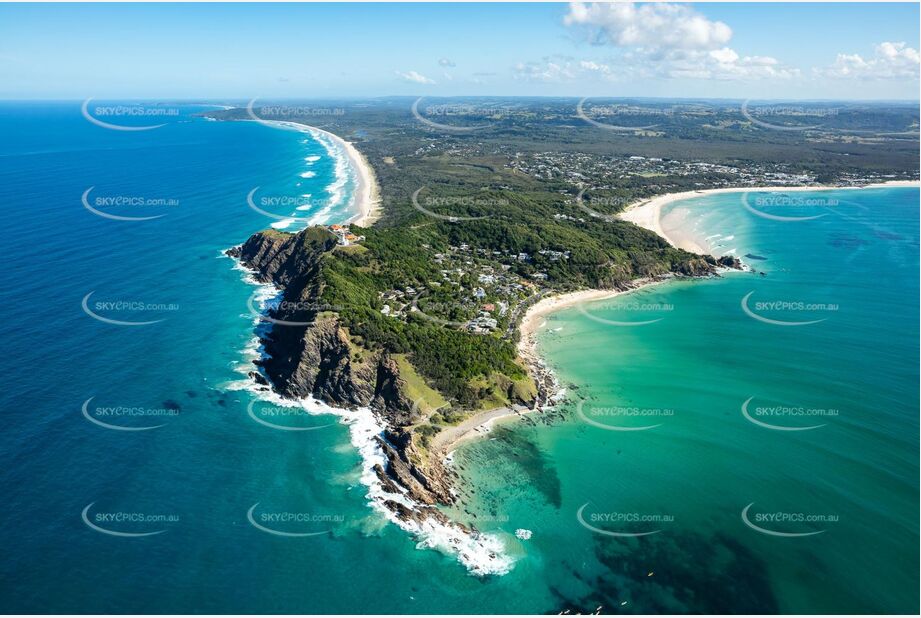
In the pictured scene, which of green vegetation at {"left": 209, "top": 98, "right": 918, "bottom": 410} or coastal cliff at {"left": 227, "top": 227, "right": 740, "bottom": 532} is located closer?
coastal cliff at {"left": 227, "top": 227, "right": 740, "bottom": 532}

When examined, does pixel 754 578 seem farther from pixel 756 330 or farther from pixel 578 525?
pixel 756 330

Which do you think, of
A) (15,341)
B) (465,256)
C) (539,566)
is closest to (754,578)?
(539,566)

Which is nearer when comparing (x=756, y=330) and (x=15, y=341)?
(x=15, y=341)

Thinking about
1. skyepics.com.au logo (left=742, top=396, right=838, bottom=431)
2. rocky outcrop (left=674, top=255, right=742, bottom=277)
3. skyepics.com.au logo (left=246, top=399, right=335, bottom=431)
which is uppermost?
rocky outcrop (left=674, top=255, right=742, bottom=277)

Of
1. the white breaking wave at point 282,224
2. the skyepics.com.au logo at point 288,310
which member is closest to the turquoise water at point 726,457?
the skyepics.com.au logo at point 288,310

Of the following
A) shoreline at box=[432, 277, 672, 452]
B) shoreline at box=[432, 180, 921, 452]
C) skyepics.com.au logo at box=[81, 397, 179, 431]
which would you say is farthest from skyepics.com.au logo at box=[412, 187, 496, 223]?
skyepics.com.au logo at box=[81, 397, 179, 431]

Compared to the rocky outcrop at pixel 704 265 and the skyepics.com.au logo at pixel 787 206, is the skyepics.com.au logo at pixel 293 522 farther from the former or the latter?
the skyepics.com.au logo at pixel 787 206

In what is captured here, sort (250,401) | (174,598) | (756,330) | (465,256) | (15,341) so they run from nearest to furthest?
(174,598) < (250,401) < (15,341) < (756,330) < (465,256)

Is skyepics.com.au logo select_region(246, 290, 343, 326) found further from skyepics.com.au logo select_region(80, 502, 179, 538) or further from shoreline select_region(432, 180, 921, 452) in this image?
skyepics.com.au logo select_region(80, 502, 179, 538)
